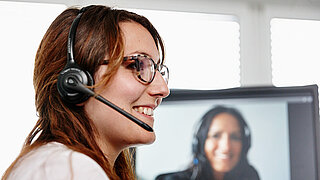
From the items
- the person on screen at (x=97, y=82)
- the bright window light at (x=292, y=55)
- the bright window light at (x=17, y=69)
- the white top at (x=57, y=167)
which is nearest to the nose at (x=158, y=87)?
the person on screen at (x=97, y=82)

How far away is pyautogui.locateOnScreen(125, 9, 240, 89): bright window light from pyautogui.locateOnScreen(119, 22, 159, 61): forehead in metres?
1.01

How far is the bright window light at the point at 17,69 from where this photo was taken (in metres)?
1.84

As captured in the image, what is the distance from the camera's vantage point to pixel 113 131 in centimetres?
95

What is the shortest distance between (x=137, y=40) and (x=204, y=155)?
81 cm

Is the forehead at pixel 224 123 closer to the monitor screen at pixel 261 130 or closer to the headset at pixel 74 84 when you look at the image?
the monitor screen at pixel 261 130

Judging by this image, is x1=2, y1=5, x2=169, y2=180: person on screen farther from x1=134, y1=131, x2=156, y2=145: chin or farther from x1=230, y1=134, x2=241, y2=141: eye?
x1=230, y1=134, x2=241, y2=141: eye

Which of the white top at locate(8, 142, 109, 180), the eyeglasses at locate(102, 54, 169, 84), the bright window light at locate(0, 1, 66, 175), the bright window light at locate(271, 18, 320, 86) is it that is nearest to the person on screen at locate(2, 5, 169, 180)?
the eyeglasses at locate(102, 54, 169, 84)

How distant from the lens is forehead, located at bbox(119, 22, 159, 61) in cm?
97

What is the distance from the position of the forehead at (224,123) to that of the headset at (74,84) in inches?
32.2

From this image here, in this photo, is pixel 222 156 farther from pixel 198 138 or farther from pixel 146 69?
pixel 146 69

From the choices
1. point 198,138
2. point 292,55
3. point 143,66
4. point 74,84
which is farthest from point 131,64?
point 292,55

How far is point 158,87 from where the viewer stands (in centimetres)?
101

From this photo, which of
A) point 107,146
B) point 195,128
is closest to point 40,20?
point 195,128

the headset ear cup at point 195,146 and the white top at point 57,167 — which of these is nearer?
the white top at point 57,167
